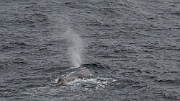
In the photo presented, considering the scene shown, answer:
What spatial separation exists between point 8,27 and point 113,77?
28960 mm

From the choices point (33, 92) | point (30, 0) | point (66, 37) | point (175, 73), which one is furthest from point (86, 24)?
point (33, 92)

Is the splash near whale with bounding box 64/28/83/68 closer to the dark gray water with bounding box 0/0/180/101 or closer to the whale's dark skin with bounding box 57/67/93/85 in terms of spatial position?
the dark gray water with bounding box 0/0/180/101

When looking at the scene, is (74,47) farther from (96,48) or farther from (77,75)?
(77,75)

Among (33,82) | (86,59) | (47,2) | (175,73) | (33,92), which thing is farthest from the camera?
(47,2)

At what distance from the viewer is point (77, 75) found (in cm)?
6378

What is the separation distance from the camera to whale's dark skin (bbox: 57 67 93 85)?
60250mm

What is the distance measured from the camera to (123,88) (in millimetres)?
59562

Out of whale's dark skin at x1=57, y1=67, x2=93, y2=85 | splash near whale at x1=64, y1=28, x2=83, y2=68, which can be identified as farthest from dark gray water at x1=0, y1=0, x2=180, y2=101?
whale's dark skin at x1=57, y1=67, x2=93, y2=85

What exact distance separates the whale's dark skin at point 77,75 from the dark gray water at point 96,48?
131 cm

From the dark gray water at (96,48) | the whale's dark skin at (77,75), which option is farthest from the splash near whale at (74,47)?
the whale's dark skin at (77,75)

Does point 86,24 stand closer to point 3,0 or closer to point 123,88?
point 3,0

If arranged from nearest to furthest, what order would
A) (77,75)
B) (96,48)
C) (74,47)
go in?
1. (77,75)
2. (96,48)
3. (74,47)

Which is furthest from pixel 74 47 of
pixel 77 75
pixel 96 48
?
pixel 77 75

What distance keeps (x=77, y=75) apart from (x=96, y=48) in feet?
44.2
